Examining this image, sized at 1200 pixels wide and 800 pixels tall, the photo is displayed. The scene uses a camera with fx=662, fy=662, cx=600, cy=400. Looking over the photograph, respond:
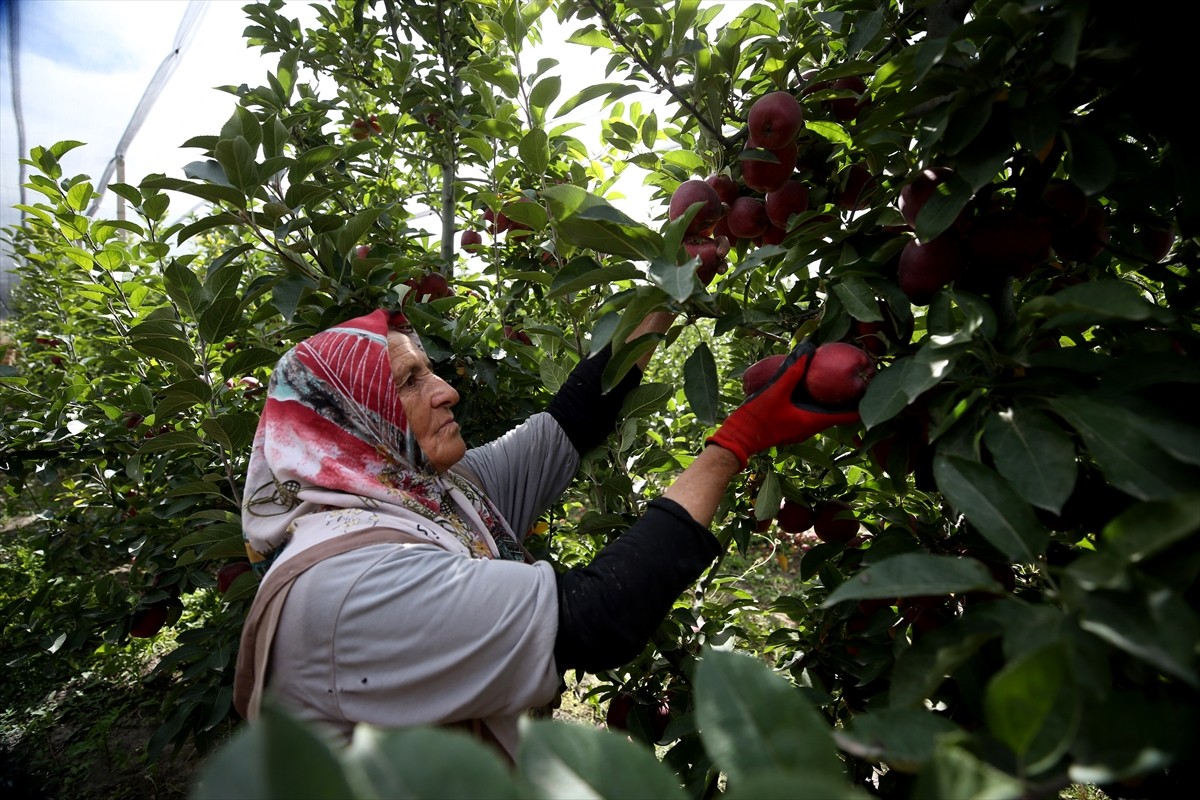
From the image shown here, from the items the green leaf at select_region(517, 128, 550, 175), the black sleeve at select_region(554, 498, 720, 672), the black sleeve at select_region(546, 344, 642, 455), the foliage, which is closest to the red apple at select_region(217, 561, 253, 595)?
the foliage

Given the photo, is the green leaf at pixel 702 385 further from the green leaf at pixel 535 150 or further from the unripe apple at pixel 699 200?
the green leaf at pixel 535 150

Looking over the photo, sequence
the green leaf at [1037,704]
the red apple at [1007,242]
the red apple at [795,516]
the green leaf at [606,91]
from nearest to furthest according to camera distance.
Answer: the green leaf at [1037,704]
the red apple at [1007,242]
the green leaf at [606,91]
the red apple at [795,516]

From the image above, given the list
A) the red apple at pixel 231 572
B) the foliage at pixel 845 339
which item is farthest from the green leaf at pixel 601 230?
the red apple at pixel 231 572

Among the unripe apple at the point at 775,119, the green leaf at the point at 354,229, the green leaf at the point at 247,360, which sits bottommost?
the unripe apple at the point at 775,119

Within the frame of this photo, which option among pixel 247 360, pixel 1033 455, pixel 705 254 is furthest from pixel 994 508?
pixel 247 360

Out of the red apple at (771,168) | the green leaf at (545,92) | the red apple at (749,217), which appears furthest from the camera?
the green leaf at (545,92)

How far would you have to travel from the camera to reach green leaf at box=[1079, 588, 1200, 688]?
1.37 feet

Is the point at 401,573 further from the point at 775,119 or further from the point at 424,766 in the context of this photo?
the point at 775,119

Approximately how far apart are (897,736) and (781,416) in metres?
0.66

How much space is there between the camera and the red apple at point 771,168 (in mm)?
1188

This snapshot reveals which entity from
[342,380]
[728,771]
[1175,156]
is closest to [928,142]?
[1175,156]

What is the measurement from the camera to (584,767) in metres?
0.39

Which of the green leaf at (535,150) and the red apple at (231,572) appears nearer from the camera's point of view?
the green leaf at (535,150)

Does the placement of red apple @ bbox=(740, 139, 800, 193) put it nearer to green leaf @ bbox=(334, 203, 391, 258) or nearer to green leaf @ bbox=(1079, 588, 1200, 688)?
green leaf @ bbox=(334, 203, 391, 258)
